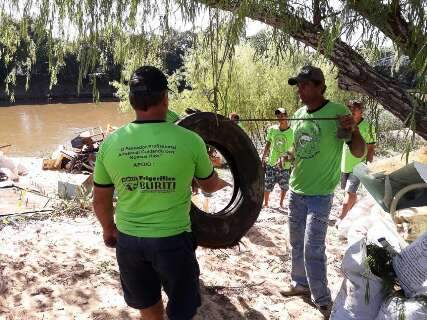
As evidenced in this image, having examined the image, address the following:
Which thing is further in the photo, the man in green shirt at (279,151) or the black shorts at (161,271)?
the man in green shirt at (279,151)

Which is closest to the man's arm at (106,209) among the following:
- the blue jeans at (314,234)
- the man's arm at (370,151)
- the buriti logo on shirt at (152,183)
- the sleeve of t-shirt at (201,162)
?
the buriti logo on shirt at (152,183)

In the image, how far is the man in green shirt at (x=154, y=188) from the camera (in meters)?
2.21

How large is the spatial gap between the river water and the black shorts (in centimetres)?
1777

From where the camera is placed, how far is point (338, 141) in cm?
329

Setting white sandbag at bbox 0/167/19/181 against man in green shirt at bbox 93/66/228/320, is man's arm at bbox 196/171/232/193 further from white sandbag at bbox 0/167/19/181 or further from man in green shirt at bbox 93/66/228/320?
white sandbag at bbox 0/167/19/181

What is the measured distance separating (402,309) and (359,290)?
0.29 m

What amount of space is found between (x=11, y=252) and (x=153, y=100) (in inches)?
121

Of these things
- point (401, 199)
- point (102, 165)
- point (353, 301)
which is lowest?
point (353, 301)

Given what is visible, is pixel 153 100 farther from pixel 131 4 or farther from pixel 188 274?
pixel 188 274

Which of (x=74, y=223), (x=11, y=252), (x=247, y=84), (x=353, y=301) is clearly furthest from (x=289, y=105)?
(x=353, y=301)

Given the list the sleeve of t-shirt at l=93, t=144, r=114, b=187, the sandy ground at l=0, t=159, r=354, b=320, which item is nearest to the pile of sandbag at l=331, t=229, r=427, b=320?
the sandy ground at l=0, t=159, r=354, b=320

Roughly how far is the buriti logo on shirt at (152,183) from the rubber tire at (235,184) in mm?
730

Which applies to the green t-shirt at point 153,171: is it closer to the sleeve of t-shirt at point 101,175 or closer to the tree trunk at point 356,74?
the sleeve of t-shirt at point 101,175

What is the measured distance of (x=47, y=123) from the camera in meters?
29.8
